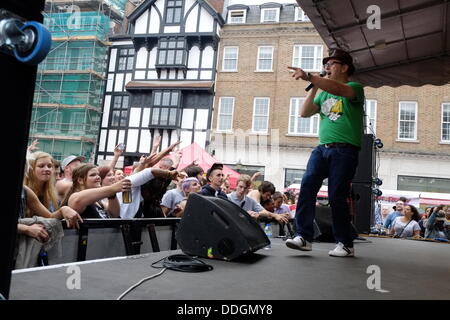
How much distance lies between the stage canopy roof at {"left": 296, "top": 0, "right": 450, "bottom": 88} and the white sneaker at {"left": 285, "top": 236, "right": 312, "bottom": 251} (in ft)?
7.02

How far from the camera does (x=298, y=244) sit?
2.50 m

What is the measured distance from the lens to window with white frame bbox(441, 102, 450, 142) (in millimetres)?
15656

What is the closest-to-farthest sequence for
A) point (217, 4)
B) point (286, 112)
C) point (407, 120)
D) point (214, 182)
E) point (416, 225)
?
point (214, 182)
point (416, 225)
point (407, 120)
point (286, 112)
point (217, 4)

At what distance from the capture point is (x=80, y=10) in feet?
76.7

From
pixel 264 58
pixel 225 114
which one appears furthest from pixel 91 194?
pixel 264 58

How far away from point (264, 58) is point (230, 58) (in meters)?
1.67

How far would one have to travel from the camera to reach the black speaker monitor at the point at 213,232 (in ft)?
6.59

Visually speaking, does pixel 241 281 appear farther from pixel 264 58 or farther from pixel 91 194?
pixel 264 58

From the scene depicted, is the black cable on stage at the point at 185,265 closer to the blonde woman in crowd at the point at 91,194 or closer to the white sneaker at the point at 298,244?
the white sneaker at the point at 298,244

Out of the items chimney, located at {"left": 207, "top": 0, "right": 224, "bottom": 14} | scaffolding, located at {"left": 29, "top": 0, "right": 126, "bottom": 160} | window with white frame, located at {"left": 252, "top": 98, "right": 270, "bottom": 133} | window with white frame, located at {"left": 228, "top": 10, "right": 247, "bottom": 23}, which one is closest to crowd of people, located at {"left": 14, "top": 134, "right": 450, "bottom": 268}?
window with white frame, located at {"left": 252, "top": 98, "right": 270, "bottom": 133}

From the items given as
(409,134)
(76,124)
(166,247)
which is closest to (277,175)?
(409,134)

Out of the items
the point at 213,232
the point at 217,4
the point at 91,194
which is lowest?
the point at 213,232

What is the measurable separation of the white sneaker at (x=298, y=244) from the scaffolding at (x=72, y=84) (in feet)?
63.0
